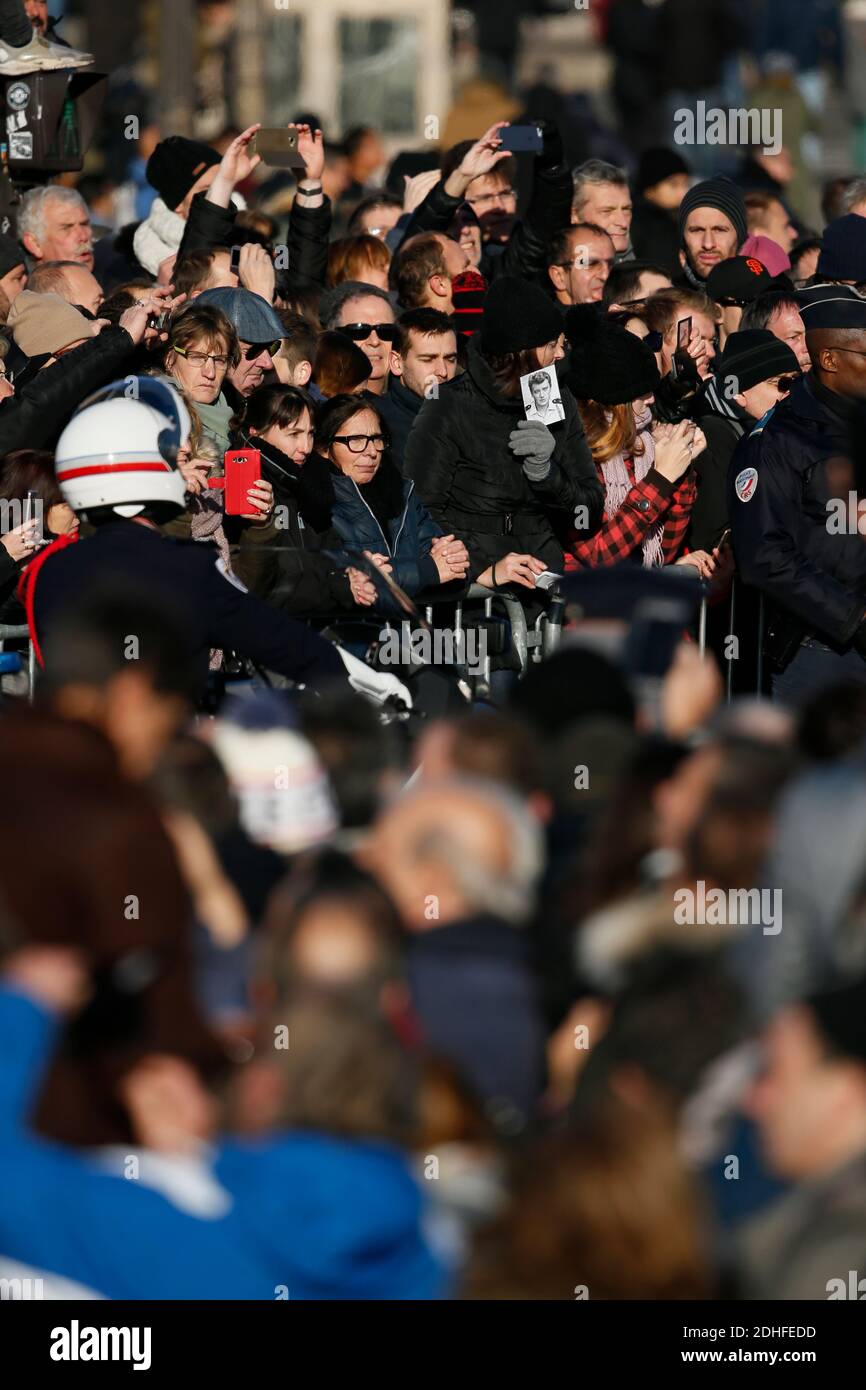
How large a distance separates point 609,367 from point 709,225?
2066mm

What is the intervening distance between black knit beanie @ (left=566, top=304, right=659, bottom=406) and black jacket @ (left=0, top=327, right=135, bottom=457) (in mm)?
1805

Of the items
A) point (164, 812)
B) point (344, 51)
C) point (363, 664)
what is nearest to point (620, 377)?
point (363, 664)

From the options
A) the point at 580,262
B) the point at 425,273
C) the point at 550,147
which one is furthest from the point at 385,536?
the point at 550,147

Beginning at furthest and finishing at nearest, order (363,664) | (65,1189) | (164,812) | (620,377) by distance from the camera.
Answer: (620,377), (363,664), (164,812), (65,1189)

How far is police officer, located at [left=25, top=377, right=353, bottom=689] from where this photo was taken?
7289 millimetres

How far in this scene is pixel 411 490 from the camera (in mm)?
9391

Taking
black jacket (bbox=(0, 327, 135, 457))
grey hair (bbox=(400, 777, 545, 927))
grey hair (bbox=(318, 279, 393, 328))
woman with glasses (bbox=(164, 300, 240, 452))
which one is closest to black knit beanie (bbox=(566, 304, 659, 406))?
grey hair (bbox=(318, 279, 393, 328))

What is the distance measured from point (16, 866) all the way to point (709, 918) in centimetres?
148

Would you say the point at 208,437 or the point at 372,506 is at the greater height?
the point at 208,437

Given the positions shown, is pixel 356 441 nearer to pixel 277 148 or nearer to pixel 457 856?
pixel 277 148

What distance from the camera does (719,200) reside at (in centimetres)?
1154

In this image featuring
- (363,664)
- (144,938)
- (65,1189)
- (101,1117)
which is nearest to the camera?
(65,1189)

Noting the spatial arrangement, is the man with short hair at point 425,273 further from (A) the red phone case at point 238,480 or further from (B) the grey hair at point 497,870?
(B) the grey hair at point 497,870
